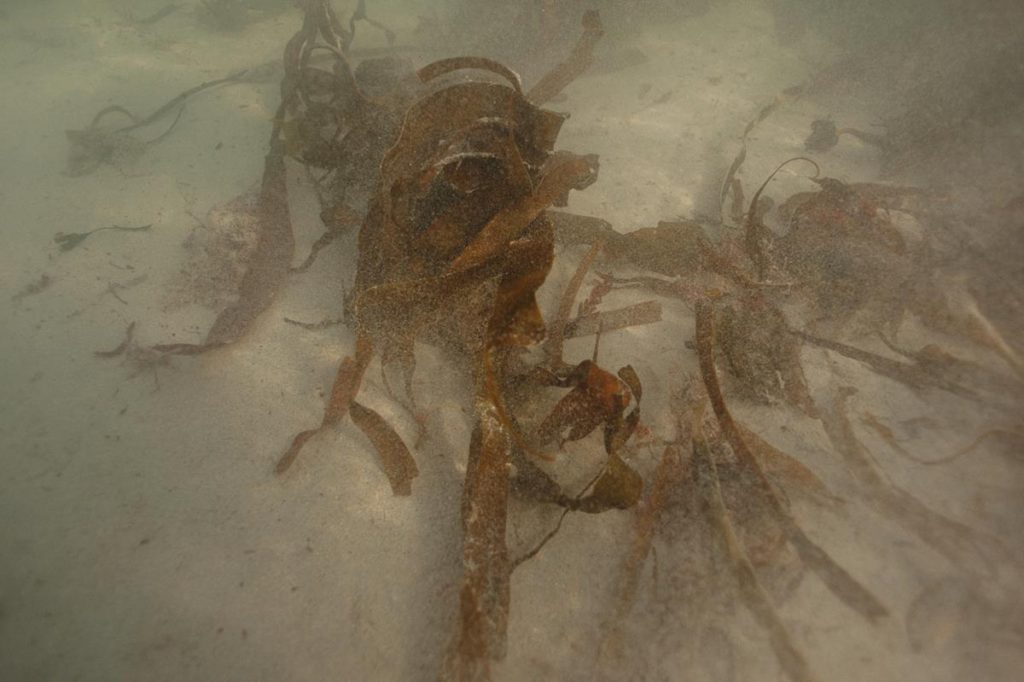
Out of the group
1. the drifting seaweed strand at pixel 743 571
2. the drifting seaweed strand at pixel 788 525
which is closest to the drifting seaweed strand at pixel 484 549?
the drifting seaweed strand at pixel 743 571

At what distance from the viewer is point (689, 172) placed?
3.78 metres

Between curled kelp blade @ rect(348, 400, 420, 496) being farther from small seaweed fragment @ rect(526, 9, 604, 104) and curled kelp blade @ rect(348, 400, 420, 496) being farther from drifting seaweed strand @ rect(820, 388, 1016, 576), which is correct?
small seaweed fragment @ rect(526, 9, 604, 104)

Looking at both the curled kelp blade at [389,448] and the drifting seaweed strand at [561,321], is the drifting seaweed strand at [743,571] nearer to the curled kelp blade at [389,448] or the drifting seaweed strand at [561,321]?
the drifting seaweed strand at [561,321]

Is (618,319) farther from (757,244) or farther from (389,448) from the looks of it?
(389,448)

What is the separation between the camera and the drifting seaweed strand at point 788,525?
160cm

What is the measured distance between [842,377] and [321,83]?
4441 millimetres

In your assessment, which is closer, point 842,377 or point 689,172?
point 842,377

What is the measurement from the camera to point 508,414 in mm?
1885

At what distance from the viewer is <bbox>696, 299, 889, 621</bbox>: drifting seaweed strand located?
1.60 m

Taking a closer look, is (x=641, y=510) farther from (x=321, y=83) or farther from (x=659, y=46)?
(x=659, y=46)

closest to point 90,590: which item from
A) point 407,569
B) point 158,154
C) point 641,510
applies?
point 407,569

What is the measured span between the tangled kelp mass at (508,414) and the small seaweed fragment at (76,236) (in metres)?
0.02

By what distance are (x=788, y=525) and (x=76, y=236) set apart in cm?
450

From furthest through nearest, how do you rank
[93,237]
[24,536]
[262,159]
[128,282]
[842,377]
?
[262,159] < [93,237] < [128,282] < [842,377] < [24,536]
